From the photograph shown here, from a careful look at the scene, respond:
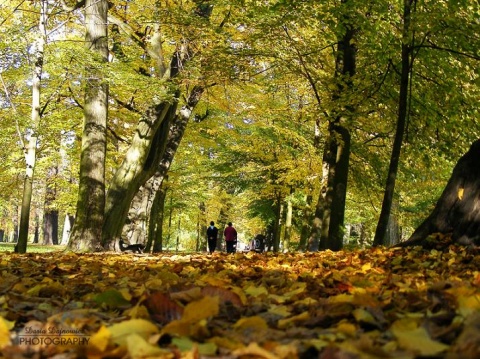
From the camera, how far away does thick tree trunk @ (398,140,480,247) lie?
504 cm

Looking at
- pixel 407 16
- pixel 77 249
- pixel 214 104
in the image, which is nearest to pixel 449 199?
pixel 407 16

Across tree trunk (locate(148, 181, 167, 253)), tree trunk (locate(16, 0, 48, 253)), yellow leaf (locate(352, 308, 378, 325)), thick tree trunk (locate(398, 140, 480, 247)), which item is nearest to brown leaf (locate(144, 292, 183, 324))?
yellow leaf (locate(352, 308, 378, 325))

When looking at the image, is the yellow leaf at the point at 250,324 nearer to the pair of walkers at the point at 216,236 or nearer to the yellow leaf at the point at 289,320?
the yellow leaf at the point at 289,320

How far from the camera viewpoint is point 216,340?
1354 mm

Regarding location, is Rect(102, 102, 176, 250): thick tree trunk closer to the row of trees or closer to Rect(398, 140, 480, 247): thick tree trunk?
the row of trees

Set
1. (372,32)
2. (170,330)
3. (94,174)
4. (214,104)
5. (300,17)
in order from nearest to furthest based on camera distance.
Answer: (170,330), (372,32), (300,17), (94,174), (214,104)

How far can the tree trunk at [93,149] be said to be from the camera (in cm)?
946

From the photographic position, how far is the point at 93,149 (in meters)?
9.89

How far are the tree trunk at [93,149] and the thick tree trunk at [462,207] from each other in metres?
6.42

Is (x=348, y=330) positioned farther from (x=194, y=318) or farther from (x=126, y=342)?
(x=126, y=342)

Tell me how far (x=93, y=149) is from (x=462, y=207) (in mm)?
7301

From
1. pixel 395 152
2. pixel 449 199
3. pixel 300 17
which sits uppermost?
pixel 300 17

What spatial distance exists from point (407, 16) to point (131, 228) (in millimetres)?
8507

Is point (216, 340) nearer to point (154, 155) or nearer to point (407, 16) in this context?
point (407, 16)
